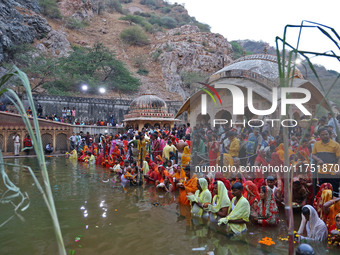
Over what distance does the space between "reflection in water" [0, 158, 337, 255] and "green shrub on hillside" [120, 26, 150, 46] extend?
4947 centimetres

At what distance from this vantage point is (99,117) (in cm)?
2878

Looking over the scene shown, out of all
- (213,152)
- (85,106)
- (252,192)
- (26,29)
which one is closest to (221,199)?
(252,192)

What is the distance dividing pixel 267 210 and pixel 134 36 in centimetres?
5236

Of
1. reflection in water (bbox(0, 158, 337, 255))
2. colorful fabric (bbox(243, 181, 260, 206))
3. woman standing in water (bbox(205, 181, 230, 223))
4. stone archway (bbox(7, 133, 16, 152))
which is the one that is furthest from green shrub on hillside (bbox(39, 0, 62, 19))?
colorful fabric (bbox(243, 181, 260, 206))

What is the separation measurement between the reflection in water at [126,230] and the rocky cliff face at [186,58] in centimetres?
3805

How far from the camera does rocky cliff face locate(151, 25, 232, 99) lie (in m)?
45.5

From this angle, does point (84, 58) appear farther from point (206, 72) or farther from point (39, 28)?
point (206, 72)

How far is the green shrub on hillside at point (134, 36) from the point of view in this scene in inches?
2071

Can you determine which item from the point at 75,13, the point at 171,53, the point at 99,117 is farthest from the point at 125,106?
the point at 75,13

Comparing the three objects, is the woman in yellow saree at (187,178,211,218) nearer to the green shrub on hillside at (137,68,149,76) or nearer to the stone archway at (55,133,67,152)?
the stone archway at (55,133,67,152)

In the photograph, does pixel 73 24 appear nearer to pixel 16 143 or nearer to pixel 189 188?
pixel 16 143

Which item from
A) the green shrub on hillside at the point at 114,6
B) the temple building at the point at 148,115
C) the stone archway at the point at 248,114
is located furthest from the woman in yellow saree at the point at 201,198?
the green shrub on hillside at the point at 114,6

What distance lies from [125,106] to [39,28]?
22.7m

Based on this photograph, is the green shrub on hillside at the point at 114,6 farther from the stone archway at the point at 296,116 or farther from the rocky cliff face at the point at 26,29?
the stone archway at the point at 296,116
